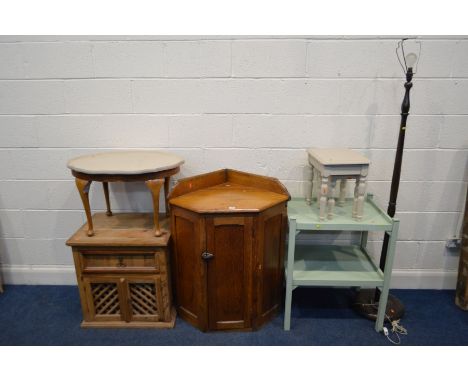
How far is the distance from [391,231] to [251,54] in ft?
4.41

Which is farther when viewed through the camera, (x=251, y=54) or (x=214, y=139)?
(x=214, y=139)

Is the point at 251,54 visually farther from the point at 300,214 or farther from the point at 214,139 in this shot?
the point at 300,214

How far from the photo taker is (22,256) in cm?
257

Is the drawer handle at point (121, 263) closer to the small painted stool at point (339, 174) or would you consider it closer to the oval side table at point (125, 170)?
the oval side table at point (125, 170)

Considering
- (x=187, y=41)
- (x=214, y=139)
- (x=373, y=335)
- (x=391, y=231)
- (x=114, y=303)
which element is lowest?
(x=373, y=335)

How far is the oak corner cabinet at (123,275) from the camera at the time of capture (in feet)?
6.57

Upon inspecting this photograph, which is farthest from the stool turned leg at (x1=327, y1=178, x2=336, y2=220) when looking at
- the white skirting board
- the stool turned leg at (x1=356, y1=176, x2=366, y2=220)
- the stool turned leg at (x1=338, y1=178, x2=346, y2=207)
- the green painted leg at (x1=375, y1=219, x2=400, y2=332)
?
the white skirting board

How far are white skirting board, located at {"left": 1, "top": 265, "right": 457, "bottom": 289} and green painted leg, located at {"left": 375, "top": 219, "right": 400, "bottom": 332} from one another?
56 centimetres

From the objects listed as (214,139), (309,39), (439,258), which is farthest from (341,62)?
(439,258)

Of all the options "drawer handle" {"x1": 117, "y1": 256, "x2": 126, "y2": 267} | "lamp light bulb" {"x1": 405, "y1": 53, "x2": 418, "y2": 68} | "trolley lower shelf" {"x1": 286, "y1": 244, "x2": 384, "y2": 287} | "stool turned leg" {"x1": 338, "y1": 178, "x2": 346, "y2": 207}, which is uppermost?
"lamp light bulb" {"x1": 405, "y1": 53, "x2": 418, "y2": 68}

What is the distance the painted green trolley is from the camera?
1936mm

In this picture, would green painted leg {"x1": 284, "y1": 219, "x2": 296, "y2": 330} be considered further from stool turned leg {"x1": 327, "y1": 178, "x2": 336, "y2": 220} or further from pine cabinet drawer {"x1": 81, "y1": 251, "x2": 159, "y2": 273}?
pine cabinet drawer {"x1": 81, "y1": 251, "x2": 159, "y2": 273}

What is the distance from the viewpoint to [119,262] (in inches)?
80.4

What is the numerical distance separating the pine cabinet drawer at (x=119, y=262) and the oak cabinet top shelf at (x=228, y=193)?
39cm
